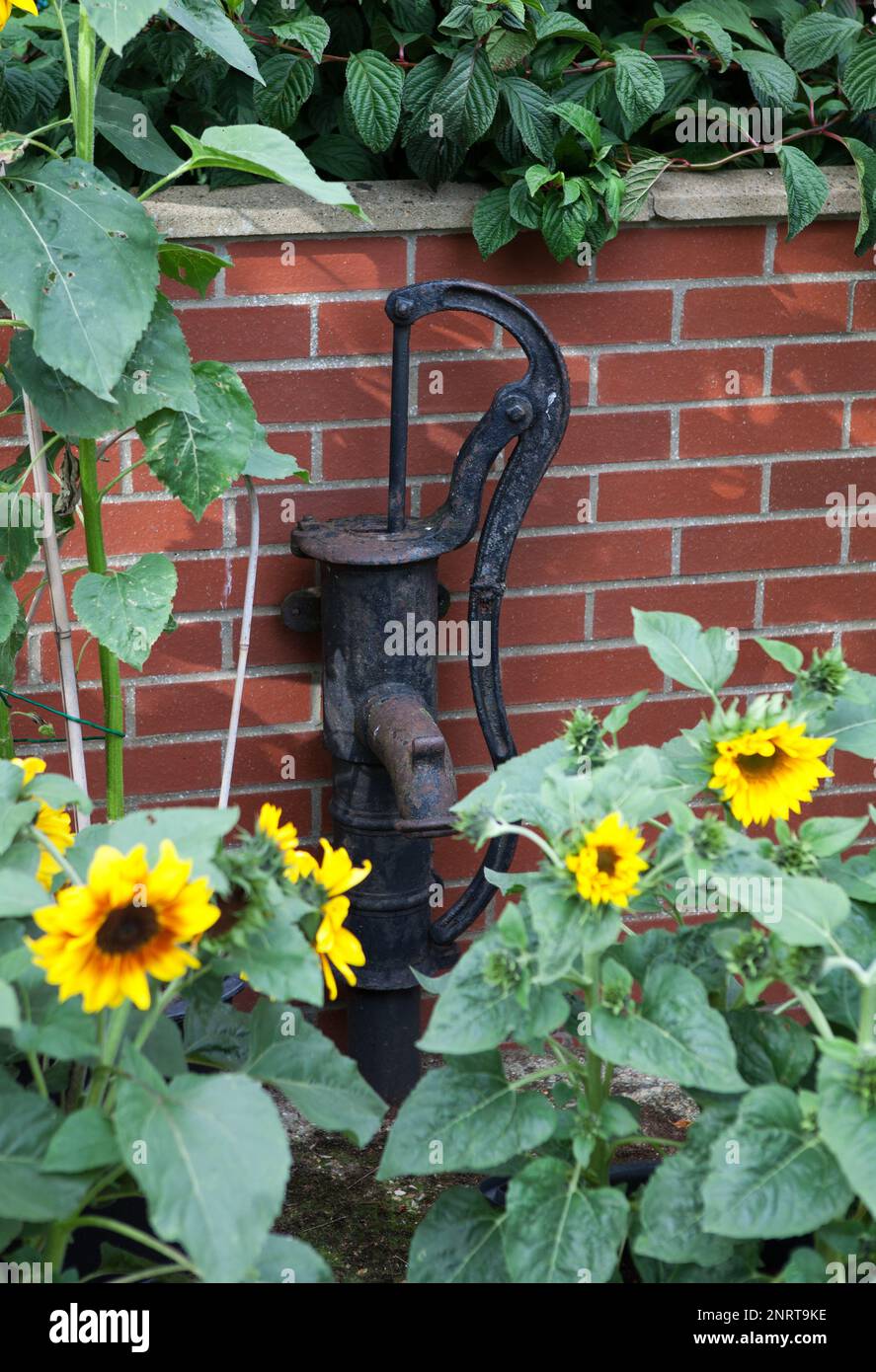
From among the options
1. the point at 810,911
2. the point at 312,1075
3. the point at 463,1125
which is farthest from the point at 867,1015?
the point at 312,1075

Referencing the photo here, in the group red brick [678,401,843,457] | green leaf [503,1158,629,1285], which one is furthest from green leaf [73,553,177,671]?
red brick [678,401,843,457]

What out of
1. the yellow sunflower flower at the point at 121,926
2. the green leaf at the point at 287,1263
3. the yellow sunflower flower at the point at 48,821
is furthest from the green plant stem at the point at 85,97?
the green leaf at the point at 287,1263

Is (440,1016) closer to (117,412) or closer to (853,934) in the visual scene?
(853,934)

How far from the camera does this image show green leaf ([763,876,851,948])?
120cm

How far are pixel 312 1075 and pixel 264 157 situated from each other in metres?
0.94

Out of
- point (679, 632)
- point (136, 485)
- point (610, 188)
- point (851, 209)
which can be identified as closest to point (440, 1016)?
point (679, 632)

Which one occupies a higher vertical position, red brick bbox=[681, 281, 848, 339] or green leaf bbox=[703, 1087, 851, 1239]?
red brick bbox=[681, 281, 848, 339]

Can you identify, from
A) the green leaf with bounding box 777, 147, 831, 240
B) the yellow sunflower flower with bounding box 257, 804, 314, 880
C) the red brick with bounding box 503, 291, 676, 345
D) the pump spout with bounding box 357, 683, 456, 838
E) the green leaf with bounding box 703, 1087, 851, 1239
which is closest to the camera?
the green leaf with bounding box 703, 1087, 851, 1239

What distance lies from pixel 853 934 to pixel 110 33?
107cm

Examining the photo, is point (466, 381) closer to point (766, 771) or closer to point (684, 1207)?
point (766, 771)

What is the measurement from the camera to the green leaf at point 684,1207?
47.3 inches

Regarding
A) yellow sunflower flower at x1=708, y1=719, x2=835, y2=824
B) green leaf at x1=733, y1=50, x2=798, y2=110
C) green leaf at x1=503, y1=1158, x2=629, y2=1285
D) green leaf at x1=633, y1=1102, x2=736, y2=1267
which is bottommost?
green leaf at x1=503, y1=1158, x2=629, y2=1285

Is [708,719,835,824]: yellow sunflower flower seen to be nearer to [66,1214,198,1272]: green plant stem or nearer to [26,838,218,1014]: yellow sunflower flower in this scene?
[26,838,218,1014]: yellow sunflower flower

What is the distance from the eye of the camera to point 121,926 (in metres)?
1.11
